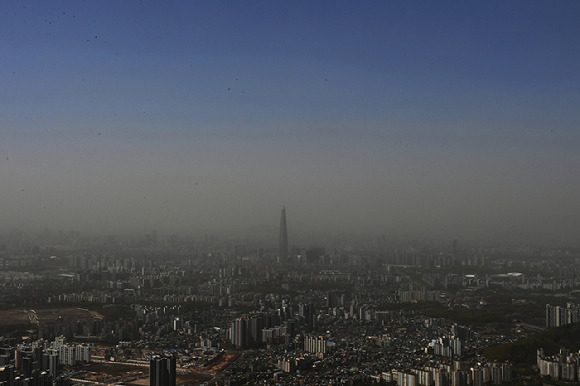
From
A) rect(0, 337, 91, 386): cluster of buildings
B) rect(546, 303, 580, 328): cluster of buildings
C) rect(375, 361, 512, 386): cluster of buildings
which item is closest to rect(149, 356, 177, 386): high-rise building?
rect(0, 337, 91, 386): cluster of buildings

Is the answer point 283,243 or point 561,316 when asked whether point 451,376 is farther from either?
point 283,243

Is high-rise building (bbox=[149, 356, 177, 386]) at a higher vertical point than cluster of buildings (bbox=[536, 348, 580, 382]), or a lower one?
higher

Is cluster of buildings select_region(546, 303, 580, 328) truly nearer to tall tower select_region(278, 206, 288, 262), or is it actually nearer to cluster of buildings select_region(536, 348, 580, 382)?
cluster of buildings select_region(536, 348, 580, 382)

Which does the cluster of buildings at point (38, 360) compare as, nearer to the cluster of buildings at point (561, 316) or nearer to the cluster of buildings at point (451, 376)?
the cluster of buildings at point (451, 376)

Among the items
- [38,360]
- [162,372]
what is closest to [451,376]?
[162,372]

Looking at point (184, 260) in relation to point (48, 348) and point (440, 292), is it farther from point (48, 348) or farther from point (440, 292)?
point (48, 348)

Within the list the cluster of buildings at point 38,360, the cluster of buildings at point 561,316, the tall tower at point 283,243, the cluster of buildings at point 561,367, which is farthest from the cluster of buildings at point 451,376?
the tall tower at point 283,243

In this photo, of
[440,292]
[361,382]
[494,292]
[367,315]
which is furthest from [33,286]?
[494,292]

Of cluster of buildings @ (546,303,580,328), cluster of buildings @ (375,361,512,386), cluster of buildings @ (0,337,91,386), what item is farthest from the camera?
cluster of buildings @ (546,303,580,328)
